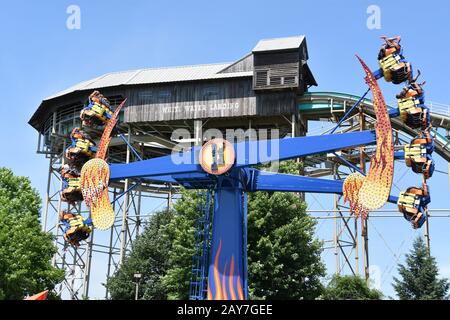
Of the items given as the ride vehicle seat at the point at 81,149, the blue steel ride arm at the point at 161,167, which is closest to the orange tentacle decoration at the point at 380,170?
the blue steel ride arm at the point at 161,167

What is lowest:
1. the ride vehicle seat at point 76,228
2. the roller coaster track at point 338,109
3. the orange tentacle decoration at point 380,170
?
the ride vehicle seat at point 76,228

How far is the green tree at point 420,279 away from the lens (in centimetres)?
3491

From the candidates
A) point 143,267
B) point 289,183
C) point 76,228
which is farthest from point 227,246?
point 143,267

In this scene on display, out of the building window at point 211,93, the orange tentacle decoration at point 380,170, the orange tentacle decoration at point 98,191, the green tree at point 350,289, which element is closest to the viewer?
the orange tentacle decoration at point 380,170

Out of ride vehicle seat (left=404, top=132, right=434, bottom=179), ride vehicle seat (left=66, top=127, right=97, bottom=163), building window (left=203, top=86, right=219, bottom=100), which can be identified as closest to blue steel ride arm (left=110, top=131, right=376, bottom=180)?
ride vehicle seat (left=404, top=132, right=434, bottom=179)

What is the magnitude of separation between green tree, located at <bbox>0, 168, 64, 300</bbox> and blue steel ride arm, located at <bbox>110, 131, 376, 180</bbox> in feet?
49.3

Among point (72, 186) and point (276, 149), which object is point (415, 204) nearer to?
point (276, 149)

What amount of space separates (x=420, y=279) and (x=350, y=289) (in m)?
3.62

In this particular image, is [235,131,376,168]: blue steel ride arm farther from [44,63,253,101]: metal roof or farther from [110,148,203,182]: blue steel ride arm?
[44,63,253,101]: metal roof

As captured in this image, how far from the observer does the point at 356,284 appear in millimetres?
36125

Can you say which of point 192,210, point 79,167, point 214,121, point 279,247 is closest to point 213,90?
point 214,121

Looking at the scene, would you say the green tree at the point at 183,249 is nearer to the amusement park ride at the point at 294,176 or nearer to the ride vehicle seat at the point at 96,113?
the ride vehicle seat at the point at 96,113

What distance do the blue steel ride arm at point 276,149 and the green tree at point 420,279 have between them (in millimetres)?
16836
